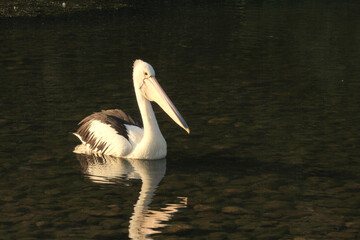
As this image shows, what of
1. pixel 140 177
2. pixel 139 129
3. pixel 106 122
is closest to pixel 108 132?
pixel 106 122

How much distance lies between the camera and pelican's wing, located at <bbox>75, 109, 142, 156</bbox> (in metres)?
9.62

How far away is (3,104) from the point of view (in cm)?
1262

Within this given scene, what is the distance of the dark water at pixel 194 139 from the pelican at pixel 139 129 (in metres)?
0.17

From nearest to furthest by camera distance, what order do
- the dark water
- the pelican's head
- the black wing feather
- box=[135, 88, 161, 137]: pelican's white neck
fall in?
the dark water, box=[135, 88, 161, 137]: pelican's white neck, the pelican's head, the black wing feather

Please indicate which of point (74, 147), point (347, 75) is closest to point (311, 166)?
point (74, 147)

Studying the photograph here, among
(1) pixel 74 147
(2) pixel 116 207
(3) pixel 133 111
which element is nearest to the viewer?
(2) pixel 116 207

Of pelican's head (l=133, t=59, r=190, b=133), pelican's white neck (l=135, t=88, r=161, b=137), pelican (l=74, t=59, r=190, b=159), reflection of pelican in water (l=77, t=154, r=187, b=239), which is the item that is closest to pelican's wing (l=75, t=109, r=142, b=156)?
pelican (l=74, t=59, r=190, b=159)

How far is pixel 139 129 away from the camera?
32.3 ft

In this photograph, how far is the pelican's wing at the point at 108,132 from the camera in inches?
379

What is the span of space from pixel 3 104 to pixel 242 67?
6065mm

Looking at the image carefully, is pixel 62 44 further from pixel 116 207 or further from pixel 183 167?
pixel 116 207

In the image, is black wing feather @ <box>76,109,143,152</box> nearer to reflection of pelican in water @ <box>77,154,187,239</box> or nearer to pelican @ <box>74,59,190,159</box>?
pelican @ <box>74,59,190,159</box>

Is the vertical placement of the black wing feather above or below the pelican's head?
below

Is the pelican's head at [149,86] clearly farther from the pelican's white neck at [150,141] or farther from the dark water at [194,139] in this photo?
the dark water at [194,139]
